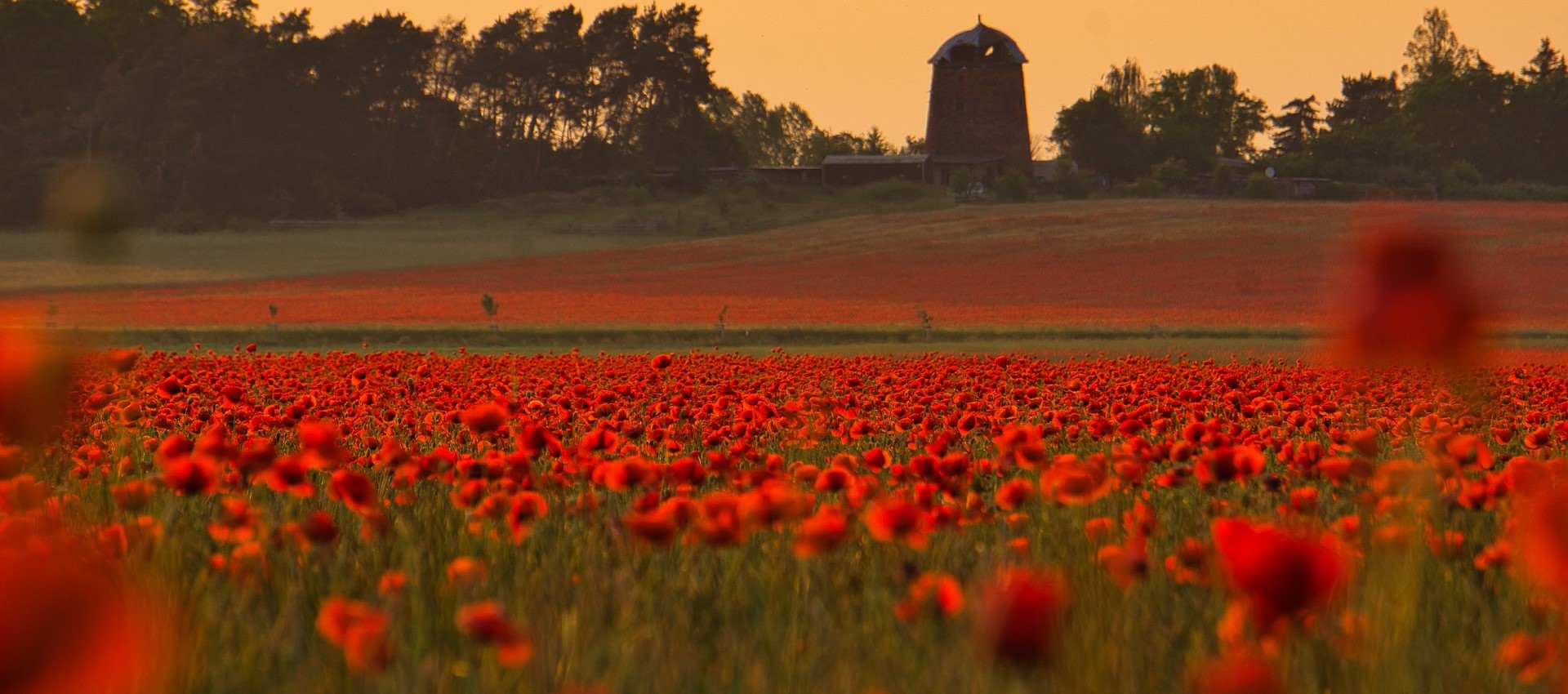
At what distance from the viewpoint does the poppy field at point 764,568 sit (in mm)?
2129

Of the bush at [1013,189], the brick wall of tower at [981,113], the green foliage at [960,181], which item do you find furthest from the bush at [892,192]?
the brick wall of tower at [981,113]

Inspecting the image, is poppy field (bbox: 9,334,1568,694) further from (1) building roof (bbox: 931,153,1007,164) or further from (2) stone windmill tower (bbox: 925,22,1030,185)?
(2) stone windmill tower (bbox: 925,22,1030,185)

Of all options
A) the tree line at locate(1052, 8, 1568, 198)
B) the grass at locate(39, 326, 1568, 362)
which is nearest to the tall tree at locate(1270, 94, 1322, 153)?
the tree line at locate(1052, 8, 1568, 198)

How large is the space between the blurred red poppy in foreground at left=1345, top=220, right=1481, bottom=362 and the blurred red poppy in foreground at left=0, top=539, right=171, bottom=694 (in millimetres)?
1585

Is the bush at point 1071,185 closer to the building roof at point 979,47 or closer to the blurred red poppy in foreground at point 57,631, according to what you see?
the building roof at point 979,47

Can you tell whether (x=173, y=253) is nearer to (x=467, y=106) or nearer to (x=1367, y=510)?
(x=467, y=106)

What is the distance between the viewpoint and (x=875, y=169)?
88.6m

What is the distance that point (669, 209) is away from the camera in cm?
7619

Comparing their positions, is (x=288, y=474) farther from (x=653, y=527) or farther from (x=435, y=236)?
(x=435, y=236)

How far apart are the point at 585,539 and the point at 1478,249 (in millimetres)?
53012

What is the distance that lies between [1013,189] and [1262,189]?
43.7 feet

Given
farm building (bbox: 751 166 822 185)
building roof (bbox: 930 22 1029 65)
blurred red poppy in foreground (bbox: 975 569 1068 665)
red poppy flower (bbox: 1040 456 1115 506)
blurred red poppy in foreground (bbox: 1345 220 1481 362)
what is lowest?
farm building (bbox: 751 166 822 185)

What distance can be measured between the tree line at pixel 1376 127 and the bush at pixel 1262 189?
14.3 feet

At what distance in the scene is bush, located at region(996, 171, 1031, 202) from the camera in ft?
262
